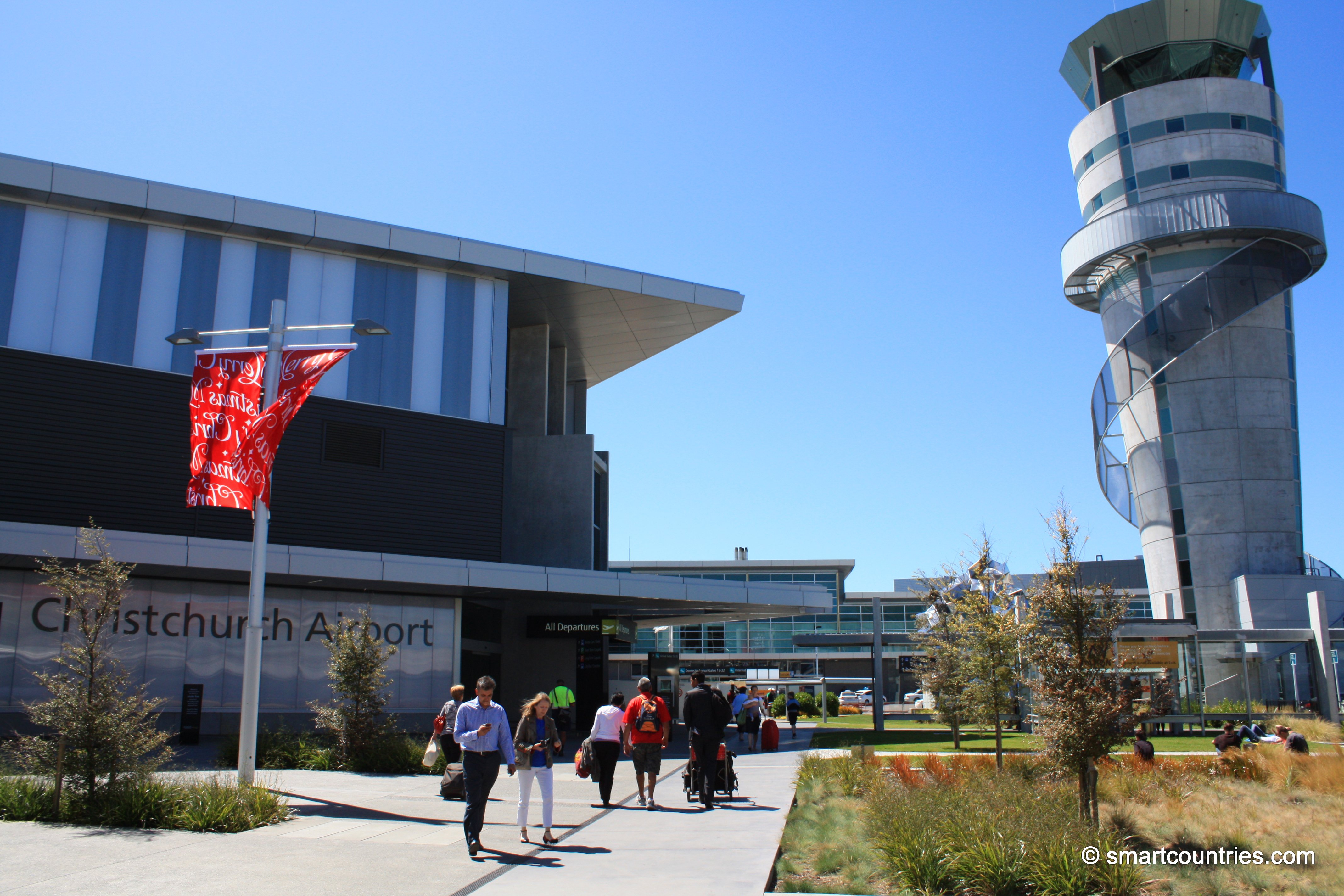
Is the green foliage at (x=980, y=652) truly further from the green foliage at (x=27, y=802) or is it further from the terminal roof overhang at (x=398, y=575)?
the green foliage at (x=27, y=802)

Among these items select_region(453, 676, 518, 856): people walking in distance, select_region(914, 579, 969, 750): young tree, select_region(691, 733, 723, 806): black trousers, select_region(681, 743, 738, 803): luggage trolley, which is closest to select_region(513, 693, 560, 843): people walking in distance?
select_region(453, 676, 518, 856): people walking in distance

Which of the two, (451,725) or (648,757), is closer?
(648,757)

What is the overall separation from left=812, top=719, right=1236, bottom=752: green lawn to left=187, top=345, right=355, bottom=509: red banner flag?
15.0 m

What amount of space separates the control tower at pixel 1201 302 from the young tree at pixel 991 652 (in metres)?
25.5

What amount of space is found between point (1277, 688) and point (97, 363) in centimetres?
3678

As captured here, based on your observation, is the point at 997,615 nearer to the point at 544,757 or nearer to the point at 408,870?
the point at 544,757

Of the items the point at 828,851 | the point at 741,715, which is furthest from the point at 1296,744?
the point at 828,851

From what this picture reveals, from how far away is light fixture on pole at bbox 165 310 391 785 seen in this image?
1245cm

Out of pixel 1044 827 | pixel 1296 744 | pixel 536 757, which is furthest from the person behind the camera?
pixel 1296 744

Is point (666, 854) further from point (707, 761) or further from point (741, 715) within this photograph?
point (741, 715)

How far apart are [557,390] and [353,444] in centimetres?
1100

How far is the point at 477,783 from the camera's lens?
9.55 metres

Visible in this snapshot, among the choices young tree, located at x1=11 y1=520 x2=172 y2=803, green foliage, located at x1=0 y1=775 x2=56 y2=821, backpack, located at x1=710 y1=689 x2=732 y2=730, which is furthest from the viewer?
backpack, located at x1=710 y1=689 x2=732 y2=730

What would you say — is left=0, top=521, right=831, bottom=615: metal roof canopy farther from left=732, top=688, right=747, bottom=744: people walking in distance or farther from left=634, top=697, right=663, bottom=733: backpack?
left=634, top=697, right=663, bottom=733: backpack
